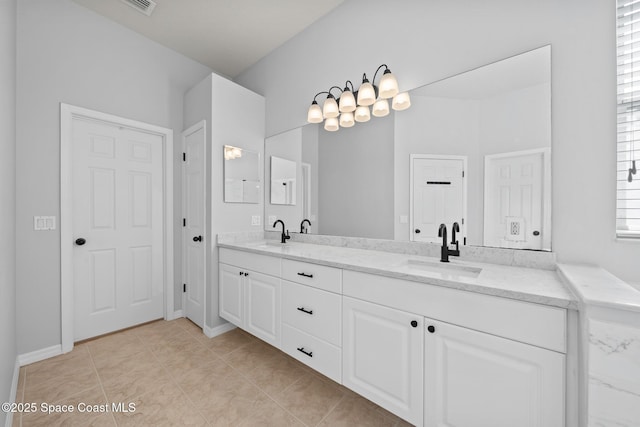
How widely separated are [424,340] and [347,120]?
1.66 metres

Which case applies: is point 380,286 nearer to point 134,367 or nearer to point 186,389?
point 186,389

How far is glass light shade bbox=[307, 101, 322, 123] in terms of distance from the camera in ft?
7.43

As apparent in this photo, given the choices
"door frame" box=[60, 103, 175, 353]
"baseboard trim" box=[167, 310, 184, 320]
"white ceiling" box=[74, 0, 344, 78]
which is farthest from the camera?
"baseboard trim" box=[167, 310, 184, 320]

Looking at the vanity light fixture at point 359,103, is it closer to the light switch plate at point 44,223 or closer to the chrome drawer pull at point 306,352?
the chrome drawer pull at point 306,352

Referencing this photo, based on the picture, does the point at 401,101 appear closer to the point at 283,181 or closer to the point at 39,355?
the point at 283,181

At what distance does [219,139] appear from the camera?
2.51m

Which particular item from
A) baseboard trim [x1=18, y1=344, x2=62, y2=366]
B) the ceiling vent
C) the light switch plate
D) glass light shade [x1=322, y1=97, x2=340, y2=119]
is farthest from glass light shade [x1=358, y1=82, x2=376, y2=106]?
baseboard trim [x1=18, y1=344, x2=62, y2=366]

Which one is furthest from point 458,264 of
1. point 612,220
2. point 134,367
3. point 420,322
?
point 134,367

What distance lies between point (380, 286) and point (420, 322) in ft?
0.80

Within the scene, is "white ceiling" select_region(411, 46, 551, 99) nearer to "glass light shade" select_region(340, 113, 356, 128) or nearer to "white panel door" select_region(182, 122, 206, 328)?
"glass light shade" select_region(340, 113, 356, 128)

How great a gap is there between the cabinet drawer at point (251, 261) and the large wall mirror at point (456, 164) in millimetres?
614

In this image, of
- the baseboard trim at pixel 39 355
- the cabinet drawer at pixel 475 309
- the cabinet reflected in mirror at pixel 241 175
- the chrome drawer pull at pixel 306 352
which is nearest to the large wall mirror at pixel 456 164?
the cabinet drawer at pixel 475 309

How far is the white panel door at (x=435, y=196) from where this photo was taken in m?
1.62

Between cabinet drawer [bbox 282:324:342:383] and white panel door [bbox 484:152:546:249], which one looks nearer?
white panel door [bbox 484:152:546:249]
